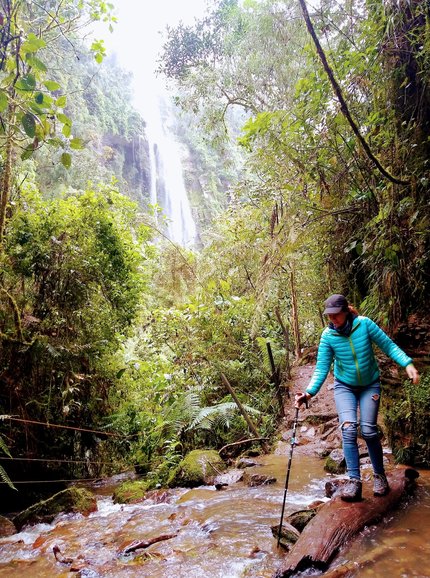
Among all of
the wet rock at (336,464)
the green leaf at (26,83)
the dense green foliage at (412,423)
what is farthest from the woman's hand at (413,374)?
the green leaf at (26,83)

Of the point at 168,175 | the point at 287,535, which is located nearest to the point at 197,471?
the point at 287,535

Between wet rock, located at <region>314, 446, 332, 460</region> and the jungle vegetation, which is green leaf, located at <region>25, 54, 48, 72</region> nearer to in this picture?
the jungle vegetation

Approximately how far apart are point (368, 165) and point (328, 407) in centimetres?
534

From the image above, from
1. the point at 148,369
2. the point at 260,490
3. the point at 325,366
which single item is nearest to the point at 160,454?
the point at 148,369

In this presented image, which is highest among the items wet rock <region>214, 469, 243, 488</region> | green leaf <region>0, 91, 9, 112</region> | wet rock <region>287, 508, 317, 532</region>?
green leaf <region>0, 91, 9, 112</region>

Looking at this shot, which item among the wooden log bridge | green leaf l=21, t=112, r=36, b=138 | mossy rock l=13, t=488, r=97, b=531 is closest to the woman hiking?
the wooden log bridge

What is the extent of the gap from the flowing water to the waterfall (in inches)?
1105

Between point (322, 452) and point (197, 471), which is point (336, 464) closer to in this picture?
point (322, 452)

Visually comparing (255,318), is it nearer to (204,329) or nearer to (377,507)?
(204,329)

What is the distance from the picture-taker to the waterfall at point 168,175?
35031 mm

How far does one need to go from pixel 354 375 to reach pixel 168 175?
38.9 meters

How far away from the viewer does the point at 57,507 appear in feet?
16.5

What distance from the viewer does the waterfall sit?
35031 millimetres

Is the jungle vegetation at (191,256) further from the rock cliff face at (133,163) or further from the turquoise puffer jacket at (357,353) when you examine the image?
the rock cliff face at (133,163)
